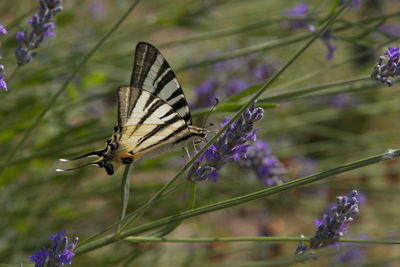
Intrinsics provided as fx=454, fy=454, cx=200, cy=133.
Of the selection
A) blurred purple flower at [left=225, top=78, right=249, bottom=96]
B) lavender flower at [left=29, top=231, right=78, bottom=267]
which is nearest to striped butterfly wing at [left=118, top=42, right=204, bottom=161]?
lavender flower at [left=29, top=231, right=78, bottom=267]

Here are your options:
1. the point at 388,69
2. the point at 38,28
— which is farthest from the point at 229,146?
the point at 38,28

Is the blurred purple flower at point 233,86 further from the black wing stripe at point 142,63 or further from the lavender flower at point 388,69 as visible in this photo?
the lavender flower at point 388,69

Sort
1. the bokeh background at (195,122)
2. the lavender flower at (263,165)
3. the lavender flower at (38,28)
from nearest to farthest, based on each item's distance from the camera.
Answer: the lavender flower at (38,28)
the lavender flower at (263,165)
the bokeh background at (195,122)

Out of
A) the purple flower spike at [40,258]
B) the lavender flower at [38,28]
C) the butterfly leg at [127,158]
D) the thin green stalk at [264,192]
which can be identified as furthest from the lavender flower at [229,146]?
the lavender flower at [38,28]

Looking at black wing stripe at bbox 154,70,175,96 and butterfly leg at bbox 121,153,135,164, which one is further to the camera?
black wing stripe at bbox 154,70,175,96

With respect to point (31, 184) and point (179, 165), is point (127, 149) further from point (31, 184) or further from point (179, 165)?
point (179, 165)

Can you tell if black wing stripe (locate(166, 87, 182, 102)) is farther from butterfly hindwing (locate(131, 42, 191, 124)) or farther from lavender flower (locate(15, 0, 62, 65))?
lavender flower (locate(15, 0, 62, 65))
